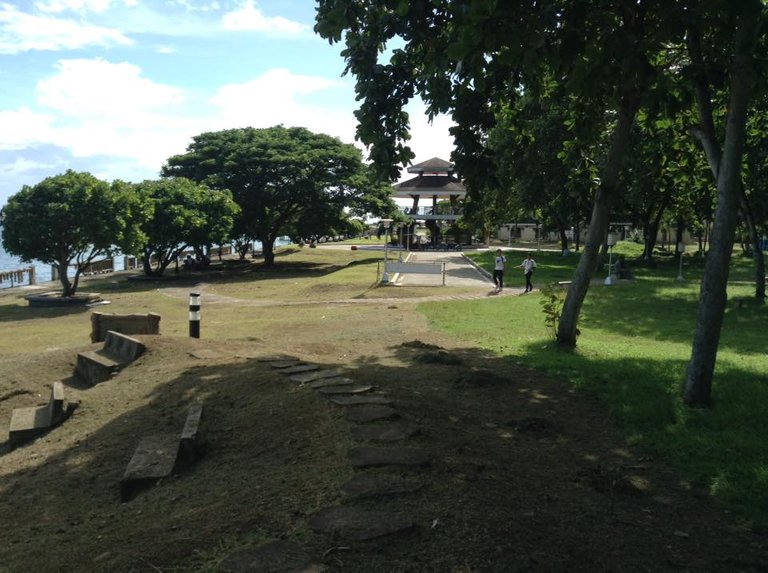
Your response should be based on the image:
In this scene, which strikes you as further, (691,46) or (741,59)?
(691,46)

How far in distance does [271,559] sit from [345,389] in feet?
8.92

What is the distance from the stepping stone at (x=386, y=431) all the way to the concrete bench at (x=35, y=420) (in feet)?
13.5

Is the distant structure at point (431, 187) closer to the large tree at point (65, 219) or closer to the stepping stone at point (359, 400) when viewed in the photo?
the large tree at point (65, 219)

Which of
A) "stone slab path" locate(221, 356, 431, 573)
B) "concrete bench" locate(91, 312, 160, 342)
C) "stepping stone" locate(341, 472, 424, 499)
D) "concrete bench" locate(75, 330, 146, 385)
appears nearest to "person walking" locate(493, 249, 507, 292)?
"concrete bench" locate(91, 312, 160, 342)

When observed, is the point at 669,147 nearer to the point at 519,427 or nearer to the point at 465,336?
the point at 465,336

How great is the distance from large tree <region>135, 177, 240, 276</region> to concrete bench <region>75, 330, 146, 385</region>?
20.9m

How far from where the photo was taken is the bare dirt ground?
310cm

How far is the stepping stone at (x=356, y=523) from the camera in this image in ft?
10.1

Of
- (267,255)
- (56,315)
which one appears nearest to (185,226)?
(267,255)

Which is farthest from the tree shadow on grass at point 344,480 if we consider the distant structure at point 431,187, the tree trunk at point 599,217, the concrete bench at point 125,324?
the distant structure at point 431,187

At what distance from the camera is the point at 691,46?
734 cm

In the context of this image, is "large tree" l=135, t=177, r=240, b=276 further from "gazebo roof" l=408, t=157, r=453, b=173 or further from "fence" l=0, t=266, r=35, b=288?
"gazebo roof" l=408, t=157, r=453, b=173

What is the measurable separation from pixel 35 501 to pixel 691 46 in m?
8.02

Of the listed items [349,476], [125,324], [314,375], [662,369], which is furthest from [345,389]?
[125,324]
